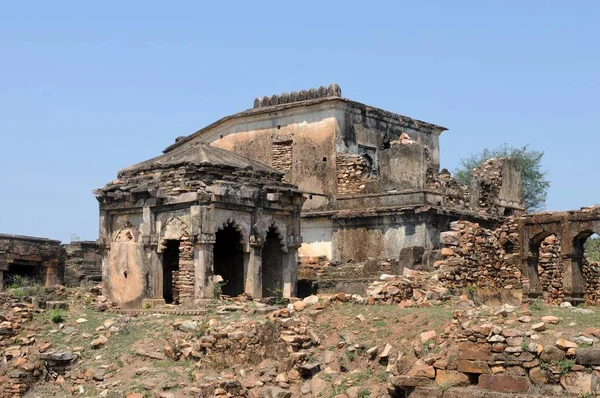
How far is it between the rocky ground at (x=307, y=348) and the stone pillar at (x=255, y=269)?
65cm

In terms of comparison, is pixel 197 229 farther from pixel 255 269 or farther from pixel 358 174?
pixel 358 174

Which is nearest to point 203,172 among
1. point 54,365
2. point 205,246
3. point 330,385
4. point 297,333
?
point 205,246

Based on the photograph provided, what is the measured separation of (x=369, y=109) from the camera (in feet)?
97.1

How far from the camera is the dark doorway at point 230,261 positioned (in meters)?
23.2

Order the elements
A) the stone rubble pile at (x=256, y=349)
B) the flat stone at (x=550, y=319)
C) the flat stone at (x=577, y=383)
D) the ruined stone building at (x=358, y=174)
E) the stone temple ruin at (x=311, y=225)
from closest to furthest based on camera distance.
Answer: the flat stone at (x=577, y=383), the flat stone at (x=550, y=319), the stone rubble pile at (x=256, y=349), the stone temple ruin at (x=311, y=225), the ruined stone building at (x=358, y=174)

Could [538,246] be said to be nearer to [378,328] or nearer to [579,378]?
[378,328]

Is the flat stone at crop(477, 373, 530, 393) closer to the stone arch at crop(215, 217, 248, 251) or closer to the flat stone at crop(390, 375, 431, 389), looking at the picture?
→ the flat stone at crop(390, 375, 431, 389)

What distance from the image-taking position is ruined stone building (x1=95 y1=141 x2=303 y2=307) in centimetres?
2145

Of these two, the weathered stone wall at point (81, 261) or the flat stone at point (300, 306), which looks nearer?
the flat stone at point (300, 306)

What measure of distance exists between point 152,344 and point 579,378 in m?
8.67

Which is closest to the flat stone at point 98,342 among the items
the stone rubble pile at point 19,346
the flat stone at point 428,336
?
Result: the stone rubble pile at point 19,346

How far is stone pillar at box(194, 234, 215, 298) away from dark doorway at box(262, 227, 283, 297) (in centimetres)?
247

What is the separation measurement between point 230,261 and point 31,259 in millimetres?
7313

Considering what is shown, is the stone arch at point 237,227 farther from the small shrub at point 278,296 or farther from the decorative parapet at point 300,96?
the decorative parapet at point 300,96
